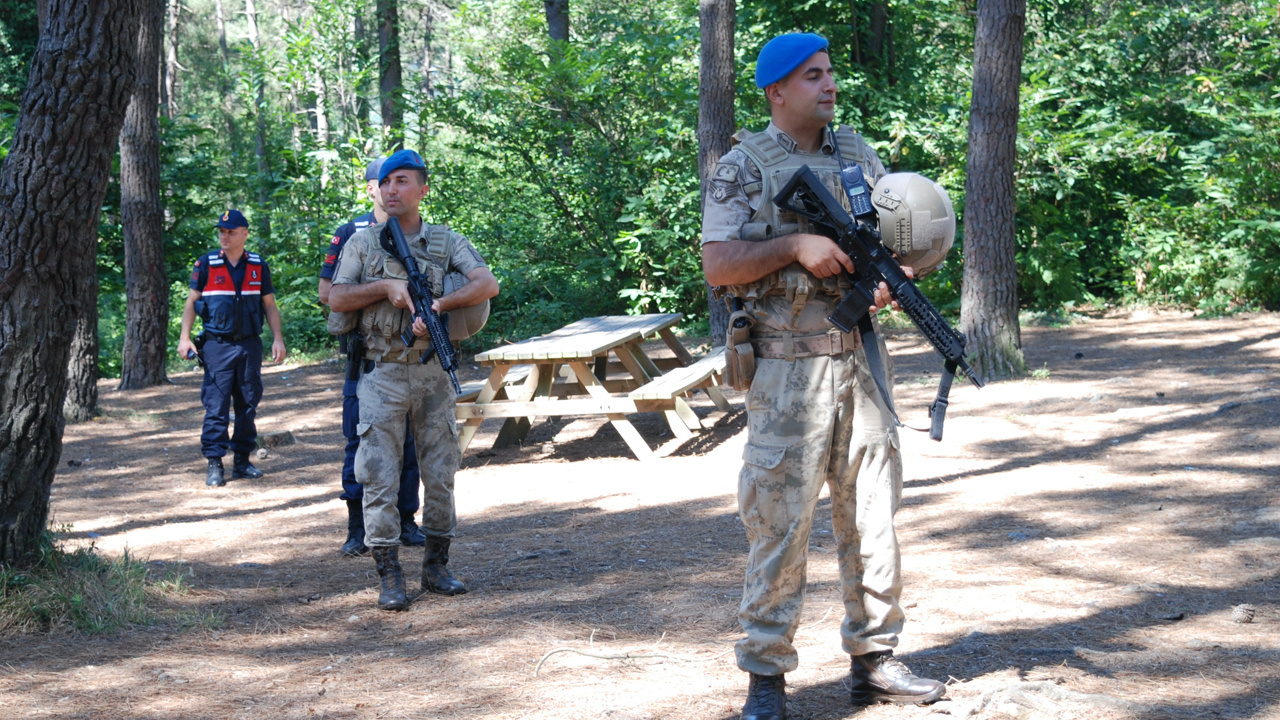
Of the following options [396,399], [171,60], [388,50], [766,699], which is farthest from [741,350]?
[171,60]

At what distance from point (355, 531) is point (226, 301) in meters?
2.91

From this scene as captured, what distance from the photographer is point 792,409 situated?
10.6 ft

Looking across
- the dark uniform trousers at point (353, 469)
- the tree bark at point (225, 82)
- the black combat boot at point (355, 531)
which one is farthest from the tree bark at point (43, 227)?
the tree bark at point (225, 82)

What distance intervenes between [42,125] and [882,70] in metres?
14.0

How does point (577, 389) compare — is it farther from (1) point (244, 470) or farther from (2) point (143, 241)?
(2) point (143, 241)

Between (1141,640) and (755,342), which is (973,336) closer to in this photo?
(1141,640)

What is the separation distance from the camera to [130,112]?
13.1 meters

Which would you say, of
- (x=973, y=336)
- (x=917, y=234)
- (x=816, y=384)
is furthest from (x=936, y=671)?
(x=973, y=336)

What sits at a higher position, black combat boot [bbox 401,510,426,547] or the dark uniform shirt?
the dark uniform shirt

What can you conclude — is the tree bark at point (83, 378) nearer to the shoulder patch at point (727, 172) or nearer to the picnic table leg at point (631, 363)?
the picnic table leg at point (631, 363)

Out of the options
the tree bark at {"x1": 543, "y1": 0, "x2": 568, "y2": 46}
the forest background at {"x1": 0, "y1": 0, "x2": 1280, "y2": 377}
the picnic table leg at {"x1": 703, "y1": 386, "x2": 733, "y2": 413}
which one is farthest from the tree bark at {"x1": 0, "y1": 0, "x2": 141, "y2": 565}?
the tree bark at {"x1": 543, "y1": 0, "x2": 568, "y2": 46}

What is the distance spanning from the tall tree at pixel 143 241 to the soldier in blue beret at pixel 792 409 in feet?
39.0

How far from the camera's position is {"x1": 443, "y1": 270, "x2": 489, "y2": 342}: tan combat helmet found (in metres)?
4.92

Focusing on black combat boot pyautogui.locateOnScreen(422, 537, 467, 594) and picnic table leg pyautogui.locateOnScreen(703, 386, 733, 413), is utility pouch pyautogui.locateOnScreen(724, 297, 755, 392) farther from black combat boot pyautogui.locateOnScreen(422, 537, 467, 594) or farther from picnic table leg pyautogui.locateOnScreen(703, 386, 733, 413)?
picnic table leg pyautogui.locateOnScreen(703, 386, 733, 413)
